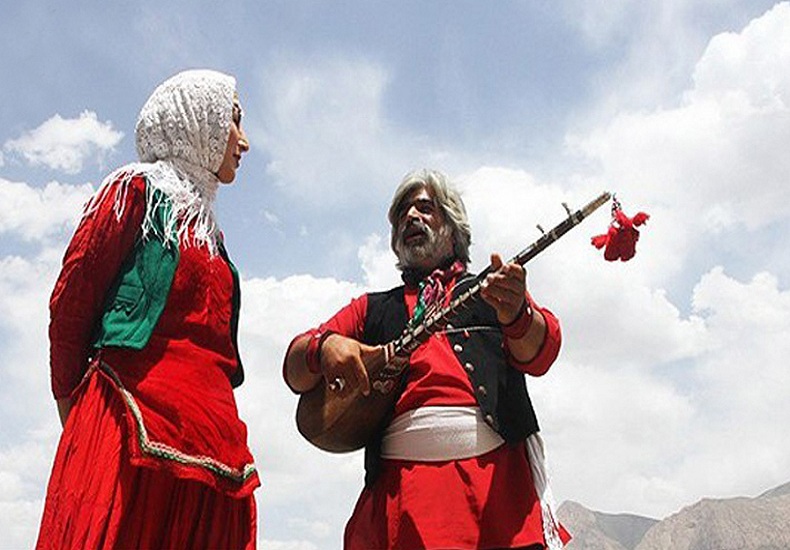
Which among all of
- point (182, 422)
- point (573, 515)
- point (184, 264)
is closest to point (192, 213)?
point (184, 264)

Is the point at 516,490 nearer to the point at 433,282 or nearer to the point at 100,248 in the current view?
the point at 433,282

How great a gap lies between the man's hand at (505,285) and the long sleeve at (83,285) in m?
1.22

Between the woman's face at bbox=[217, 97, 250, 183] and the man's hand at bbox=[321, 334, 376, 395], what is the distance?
728mm

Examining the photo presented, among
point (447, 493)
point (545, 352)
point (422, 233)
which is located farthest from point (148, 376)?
point (422, 233)

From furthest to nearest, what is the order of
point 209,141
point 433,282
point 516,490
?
point 433,282
point 516,490
point 209,141

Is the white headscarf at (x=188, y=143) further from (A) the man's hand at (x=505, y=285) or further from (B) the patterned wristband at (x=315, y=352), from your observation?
(A) the man's hand at (x=505, y=285)

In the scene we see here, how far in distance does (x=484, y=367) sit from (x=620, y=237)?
71 cm

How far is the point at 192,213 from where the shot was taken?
2623 millimetres

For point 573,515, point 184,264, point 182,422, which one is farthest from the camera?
point 573,515

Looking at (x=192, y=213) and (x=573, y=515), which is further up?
(x=573, y=515)

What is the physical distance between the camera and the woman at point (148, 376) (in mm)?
2170

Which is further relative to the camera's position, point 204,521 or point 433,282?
point 433,282

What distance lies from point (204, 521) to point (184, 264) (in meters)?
0.75

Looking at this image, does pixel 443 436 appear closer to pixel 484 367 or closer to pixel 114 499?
pixel 484 367
